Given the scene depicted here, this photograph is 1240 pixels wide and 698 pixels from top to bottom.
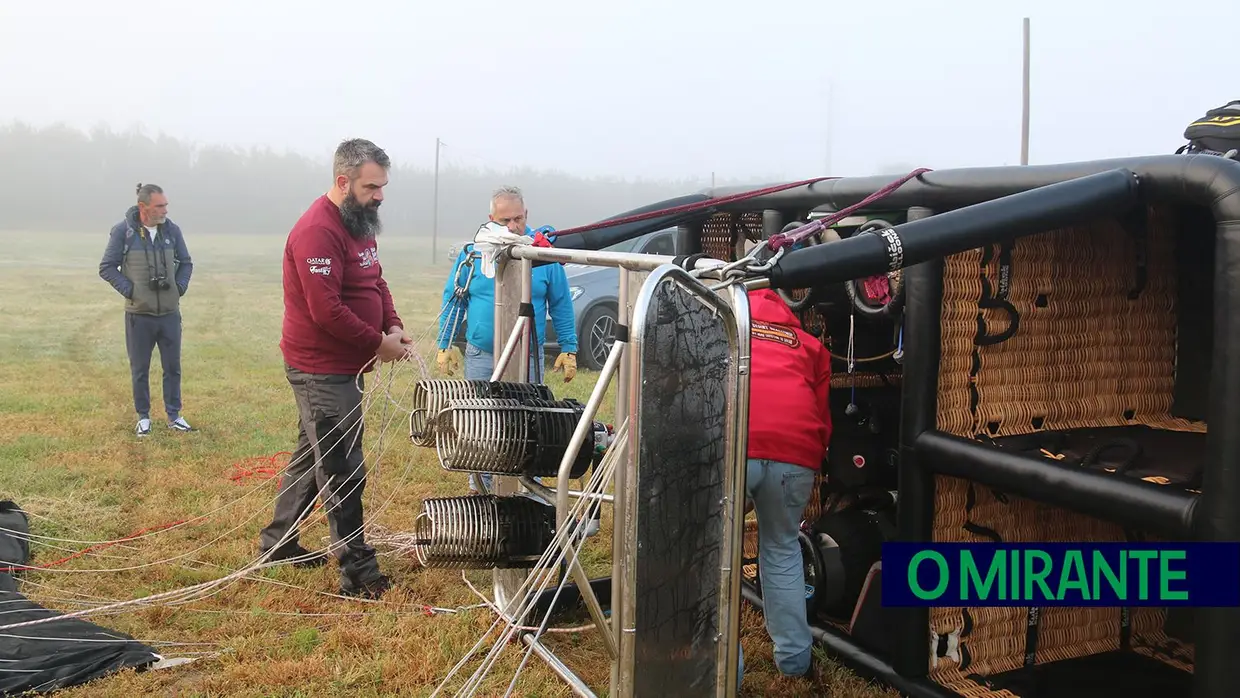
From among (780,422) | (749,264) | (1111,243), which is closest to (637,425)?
(749,264)

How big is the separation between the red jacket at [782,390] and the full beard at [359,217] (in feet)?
6.07

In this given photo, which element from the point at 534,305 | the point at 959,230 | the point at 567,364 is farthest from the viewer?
the point at 534,305

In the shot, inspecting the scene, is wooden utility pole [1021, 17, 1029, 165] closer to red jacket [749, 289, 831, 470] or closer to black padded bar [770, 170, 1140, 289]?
red jacket [749, 289, 831, 470]

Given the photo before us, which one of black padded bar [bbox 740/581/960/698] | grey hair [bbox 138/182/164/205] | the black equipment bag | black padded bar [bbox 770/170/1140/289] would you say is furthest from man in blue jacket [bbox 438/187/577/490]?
grey hair [bbox 138/182/164/205]

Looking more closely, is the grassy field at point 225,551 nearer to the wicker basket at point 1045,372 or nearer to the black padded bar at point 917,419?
the black padded bar at point 917,419

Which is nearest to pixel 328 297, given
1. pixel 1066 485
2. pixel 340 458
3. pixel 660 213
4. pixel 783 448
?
pixel 340 458

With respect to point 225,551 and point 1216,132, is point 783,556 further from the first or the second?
point 225,551

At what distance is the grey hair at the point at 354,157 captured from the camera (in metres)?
4.37

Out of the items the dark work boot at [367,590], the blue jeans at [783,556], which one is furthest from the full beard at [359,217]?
the blue jeans at [783,556]

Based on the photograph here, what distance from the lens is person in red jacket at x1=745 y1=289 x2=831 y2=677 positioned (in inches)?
134

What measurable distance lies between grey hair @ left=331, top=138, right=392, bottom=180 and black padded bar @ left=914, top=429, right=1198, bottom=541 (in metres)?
2.59

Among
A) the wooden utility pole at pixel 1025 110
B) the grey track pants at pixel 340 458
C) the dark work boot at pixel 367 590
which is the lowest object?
the dark work boot at pixel 367 590

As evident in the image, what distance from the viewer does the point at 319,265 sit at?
4.24 meters

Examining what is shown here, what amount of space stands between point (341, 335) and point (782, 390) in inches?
76.9
